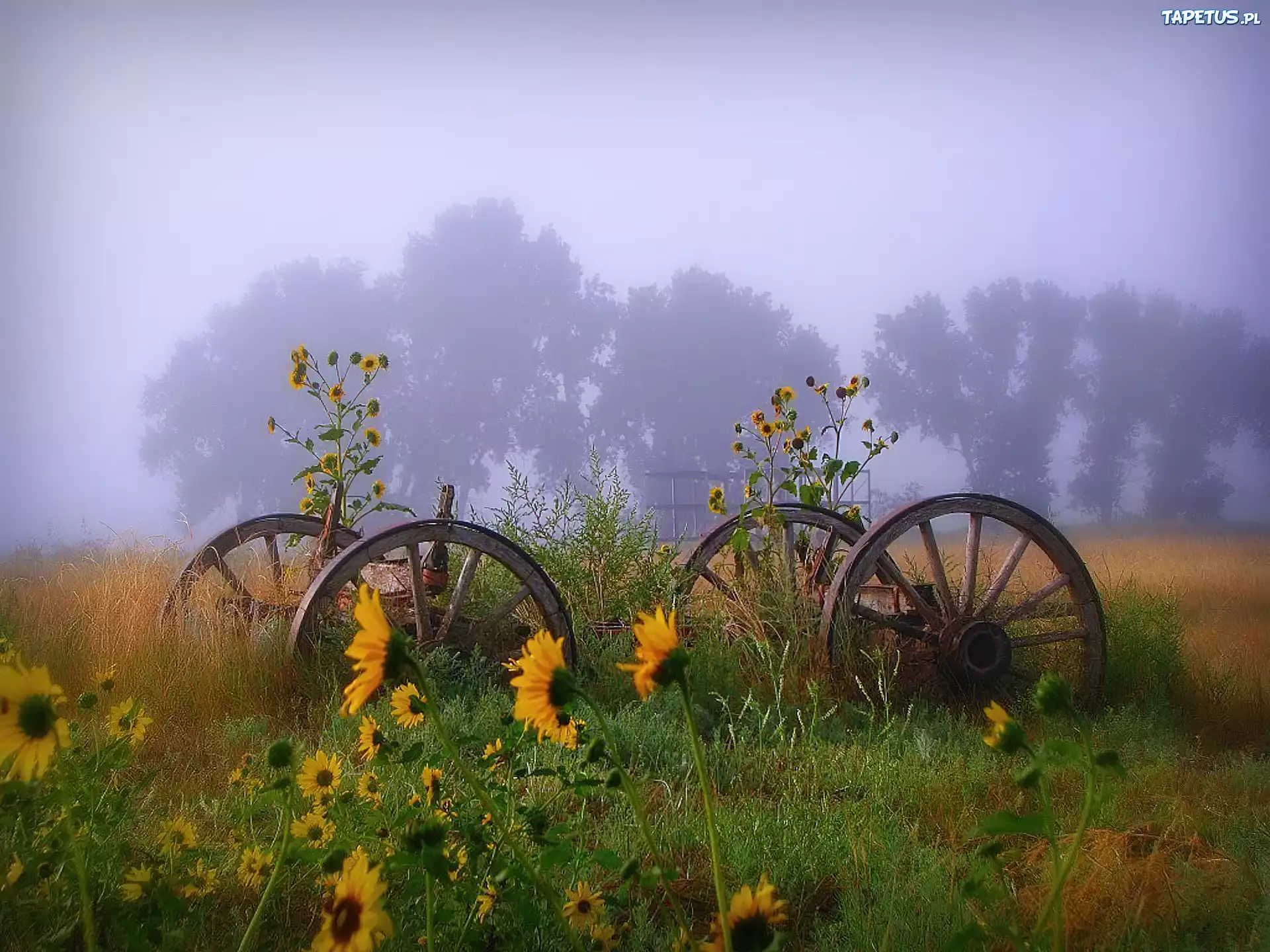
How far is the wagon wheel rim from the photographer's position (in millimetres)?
4188

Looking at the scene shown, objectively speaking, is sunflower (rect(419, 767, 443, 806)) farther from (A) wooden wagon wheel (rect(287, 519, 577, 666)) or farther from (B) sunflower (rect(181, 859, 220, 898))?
(A) wooden wagon wheel (rect(287, 519, 577, 666))

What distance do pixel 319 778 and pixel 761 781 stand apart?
1.44 metres

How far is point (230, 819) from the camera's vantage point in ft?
6.93

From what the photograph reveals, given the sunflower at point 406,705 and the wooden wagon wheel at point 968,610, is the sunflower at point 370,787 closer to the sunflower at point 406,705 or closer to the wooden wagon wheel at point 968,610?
the sunflower at point 406,705

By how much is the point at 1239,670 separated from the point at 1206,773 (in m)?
1.55

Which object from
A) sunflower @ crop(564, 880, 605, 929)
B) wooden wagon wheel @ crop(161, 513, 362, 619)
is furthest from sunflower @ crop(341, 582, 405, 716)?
wooden wagon wheel @ crop(161, 513, 362, 619)

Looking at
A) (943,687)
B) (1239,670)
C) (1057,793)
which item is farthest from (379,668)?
(1239,670)

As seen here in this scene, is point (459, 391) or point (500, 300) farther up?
point (500, 300)

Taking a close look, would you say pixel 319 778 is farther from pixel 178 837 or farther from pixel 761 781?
pixel 761 781

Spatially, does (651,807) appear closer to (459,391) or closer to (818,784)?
(818,784)

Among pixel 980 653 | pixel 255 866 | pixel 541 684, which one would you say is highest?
pixel 541 684

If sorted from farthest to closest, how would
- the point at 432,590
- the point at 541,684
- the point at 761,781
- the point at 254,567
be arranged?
the point at 254,567 → the point at 432,590 → the point at 761,781 → the point at 541,684

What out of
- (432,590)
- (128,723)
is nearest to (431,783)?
(128,723)

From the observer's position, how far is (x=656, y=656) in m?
0.84
